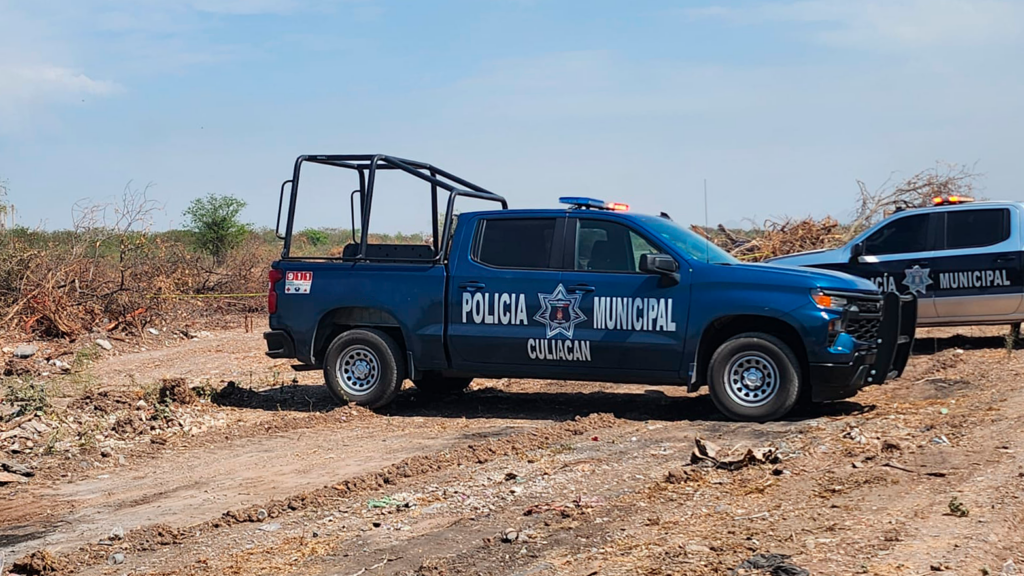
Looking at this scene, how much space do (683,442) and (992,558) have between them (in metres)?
3.49

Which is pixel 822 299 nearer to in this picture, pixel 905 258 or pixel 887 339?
pixel 887 339

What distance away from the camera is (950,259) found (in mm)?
13109

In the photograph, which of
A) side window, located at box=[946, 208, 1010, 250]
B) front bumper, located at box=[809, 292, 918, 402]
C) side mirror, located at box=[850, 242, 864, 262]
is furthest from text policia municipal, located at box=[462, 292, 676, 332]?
side window, located at box=[946, 208, 1010, 250]

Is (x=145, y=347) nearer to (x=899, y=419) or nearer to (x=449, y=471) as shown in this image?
(x=449, y=471)

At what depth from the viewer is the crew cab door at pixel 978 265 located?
12844 millimetres

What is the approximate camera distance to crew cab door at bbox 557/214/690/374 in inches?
364

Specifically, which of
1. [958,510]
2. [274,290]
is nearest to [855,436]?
[958,510]

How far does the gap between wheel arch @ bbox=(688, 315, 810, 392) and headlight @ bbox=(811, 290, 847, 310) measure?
0.30 metres

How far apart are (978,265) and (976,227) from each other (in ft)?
1.75

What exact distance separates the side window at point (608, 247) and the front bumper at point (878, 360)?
1.81 metres

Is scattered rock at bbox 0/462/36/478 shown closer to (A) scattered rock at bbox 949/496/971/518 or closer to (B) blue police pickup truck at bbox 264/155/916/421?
(B) blue police pickup truck at bbox 264/155/916/421

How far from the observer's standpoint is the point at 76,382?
40.5 ft

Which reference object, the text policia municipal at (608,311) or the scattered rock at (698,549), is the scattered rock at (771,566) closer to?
the scattered rock at (698,549)

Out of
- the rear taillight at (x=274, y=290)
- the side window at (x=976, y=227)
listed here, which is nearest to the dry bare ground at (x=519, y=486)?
the rear taillight at (x=274, y=290)
